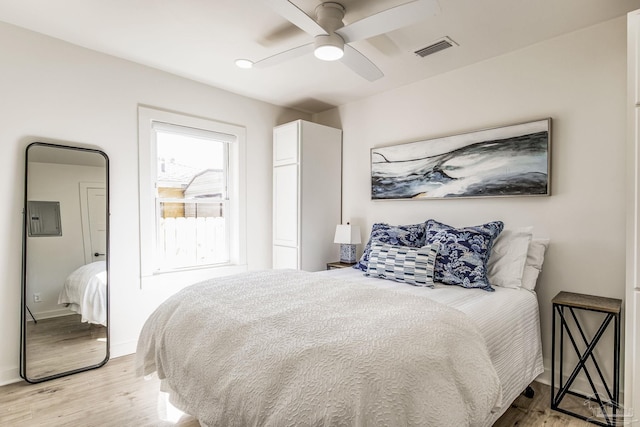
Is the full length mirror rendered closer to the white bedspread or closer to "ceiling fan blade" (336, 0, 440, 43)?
the white bedspread

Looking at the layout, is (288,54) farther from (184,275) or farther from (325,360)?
(184,275)

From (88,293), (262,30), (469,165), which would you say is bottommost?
(88,293)

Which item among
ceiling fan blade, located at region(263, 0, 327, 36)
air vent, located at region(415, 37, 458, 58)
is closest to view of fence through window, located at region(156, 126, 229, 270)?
ceiling fan blade, located at region(263, 0, 327, 36)

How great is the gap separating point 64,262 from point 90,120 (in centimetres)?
117

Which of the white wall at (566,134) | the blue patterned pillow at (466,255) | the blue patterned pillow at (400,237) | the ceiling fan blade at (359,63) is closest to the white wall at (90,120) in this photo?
the blue patterned pillow at (400,237)

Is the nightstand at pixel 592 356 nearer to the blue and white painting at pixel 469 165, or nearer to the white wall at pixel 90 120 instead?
the blue and white painting at pixel 469 165

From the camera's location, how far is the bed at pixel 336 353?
1099mm

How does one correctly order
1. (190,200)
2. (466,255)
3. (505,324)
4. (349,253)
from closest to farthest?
(505,324)
(466,255)
(190,200)
(349,253)

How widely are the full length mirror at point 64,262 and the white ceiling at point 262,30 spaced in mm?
905

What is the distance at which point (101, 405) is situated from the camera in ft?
7.19

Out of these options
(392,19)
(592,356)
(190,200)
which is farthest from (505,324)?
(190,200)

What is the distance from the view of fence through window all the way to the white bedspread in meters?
1.64

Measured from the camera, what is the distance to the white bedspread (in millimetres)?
1087

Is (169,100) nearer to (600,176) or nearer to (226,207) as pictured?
(226,207)
